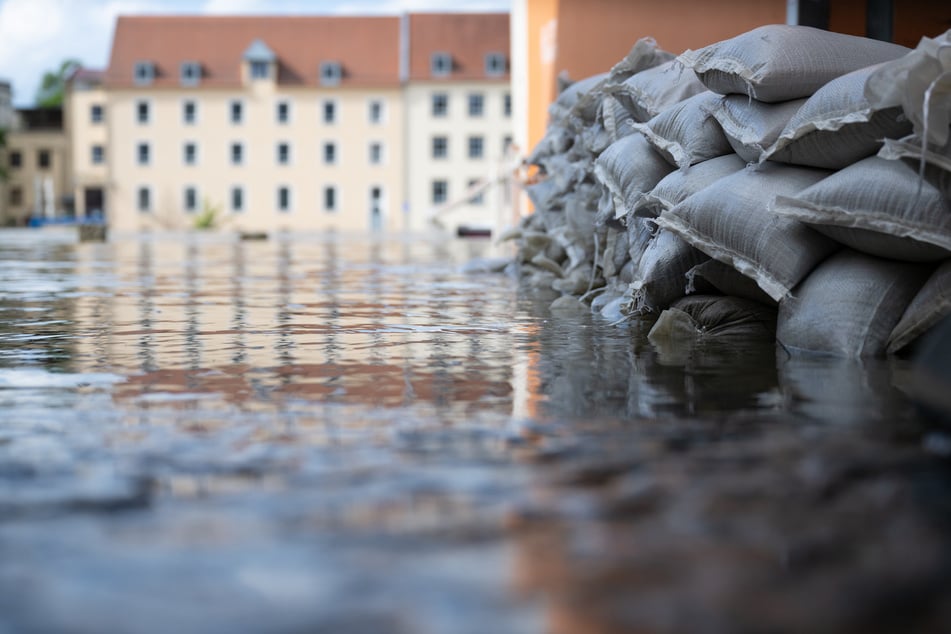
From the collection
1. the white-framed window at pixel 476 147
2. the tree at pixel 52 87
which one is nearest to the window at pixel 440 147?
the white-framed window at pixel 476 147

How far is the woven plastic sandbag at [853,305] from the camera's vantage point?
3881mm

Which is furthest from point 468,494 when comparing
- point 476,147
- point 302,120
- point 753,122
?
point 302,120

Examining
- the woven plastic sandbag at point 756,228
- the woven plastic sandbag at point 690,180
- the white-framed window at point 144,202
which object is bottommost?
the woven plastic sandbag at point 756,228

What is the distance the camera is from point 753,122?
4762 mm

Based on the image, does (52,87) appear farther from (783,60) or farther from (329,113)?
(783,60)

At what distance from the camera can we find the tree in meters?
82.7

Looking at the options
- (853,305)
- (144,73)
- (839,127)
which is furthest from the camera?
(144,73)

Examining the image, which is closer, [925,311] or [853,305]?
[925,311]

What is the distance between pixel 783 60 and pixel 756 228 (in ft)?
2.49

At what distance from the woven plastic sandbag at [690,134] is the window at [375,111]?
47957 millimetres

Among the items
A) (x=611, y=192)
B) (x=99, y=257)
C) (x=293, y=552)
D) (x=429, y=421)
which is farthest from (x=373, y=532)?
(x=99, y=257)

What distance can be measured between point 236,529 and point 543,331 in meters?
3.27

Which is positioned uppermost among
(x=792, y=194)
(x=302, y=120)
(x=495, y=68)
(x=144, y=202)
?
(x=495, y=68)

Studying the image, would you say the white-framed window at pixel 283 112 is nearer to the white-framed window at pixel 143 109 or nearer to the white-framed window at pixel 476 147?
the white-framed window at pixel 143 109
